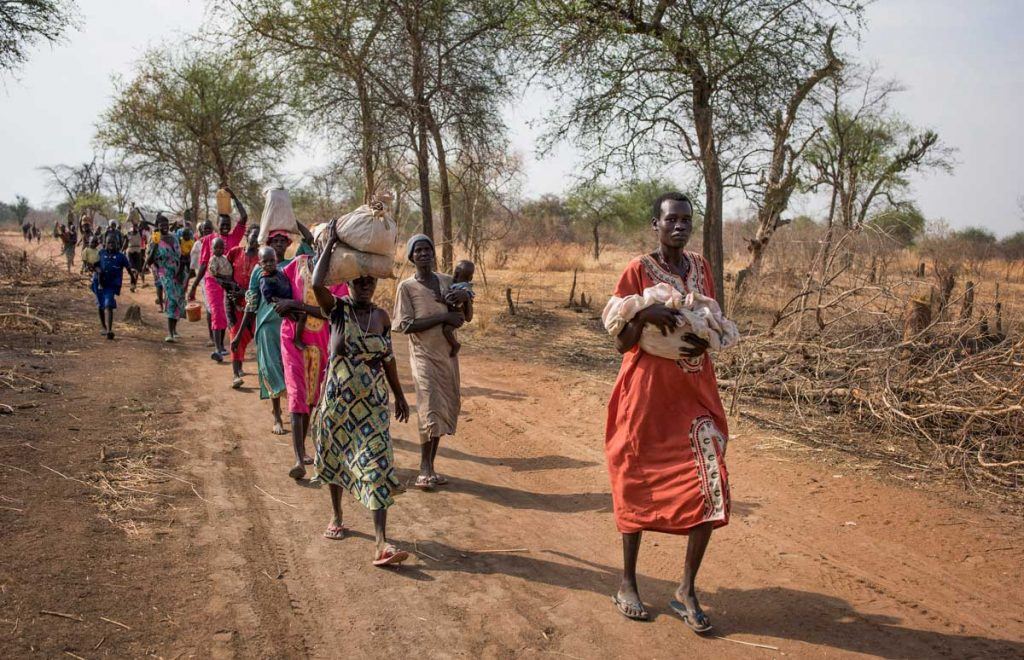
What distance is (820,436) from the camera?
6.89m

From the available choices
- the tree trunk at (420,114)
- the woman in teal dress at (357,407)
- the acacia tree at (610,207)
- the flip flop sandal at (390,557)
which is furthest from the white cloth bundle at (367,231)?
the acacia tree at (610,207)

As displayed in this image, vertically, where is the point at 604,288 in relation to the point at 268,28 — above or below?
below

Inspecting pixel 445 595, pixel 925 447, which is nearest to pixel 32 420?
pixel 445 595

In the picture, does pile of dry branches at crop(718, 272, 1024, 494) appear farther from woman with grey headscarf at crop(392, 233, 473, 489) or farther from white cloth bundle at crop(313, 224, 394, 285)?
white cloth bundle at crop(313, 224, 394, 285)

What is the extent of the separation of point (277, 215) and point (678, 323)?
12.4ft

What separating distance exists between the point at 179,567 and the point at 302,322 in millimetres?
2043

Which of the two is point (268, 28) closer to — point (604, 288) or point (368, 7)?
point (368, 7)

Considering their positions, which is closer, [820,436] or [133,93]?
[820,436]

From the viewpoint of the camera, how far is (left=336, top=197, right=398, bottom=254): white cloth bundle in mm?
4117

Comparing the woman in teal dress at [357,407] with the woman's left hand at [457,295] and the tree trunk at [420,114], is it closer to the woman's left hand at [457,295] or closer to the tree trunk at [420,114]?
the woman's left hand at [457,295]

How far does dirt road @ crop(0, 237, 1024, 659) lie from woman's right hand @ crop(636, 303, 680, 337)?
1426 mm

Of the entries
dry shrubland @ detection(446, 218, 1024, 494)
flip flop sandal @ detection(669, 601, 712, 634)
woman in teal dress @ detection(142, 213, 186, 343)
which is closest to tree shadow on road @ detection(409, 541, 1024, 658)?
flip flop sandal @ detection(669, 601, 712, 634)

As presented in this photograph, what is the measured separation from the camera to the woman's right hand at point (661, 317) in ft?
11.7

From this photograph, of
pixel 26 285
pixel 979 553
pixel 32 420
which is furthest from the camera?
pixel 26 285
